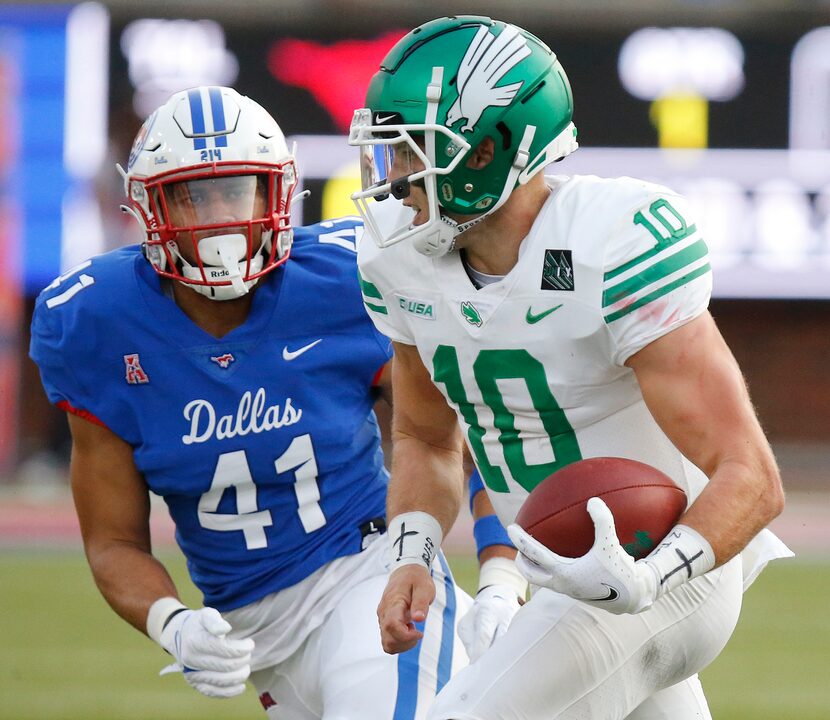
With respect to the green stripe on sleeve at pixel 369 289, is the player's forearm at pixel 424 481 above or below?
below

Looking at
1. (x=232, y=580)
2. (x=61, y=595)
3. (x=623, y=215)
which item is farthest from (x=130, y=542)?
(x=61, y=595)

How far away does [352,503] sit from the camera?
353cm

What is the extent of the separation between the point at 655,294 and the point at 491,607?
Result: 2.52 feet

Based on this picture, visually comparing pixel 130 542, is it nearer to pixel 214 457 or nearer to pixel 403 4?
pixel 214 457

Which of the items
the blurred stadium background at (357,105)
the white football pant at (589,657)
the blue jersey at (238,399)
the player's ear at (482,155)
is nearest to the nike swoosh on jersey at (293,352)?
the blue jersey at (238,399)

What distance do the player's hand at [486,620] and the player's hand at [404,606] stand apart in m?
Answer: 0.13

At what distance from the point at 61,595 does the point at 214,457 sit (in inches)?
170

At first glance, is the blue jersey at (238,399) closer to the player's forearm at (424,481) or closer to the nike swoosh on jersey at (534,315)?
the player's forearm at (424,481)

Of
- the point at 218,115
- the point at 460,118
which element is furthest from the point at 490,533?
the point at 218,115

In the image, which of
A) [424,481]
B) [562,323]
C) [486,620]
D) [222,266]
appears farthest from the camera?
[222,266]

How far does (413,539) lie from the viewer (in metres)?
3.00

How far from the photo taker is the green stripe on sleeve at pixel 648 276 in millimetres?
2623

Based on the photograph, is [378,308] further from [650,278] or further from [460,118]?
[650,278]

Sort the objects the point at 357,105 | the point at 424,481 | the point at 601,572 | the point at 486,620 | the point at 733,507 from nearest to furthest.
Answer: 1. the point at 601,572
2. the point at 733,507
3. the point at 486,620
4. the point at 424,481
5. the point at 357,105
